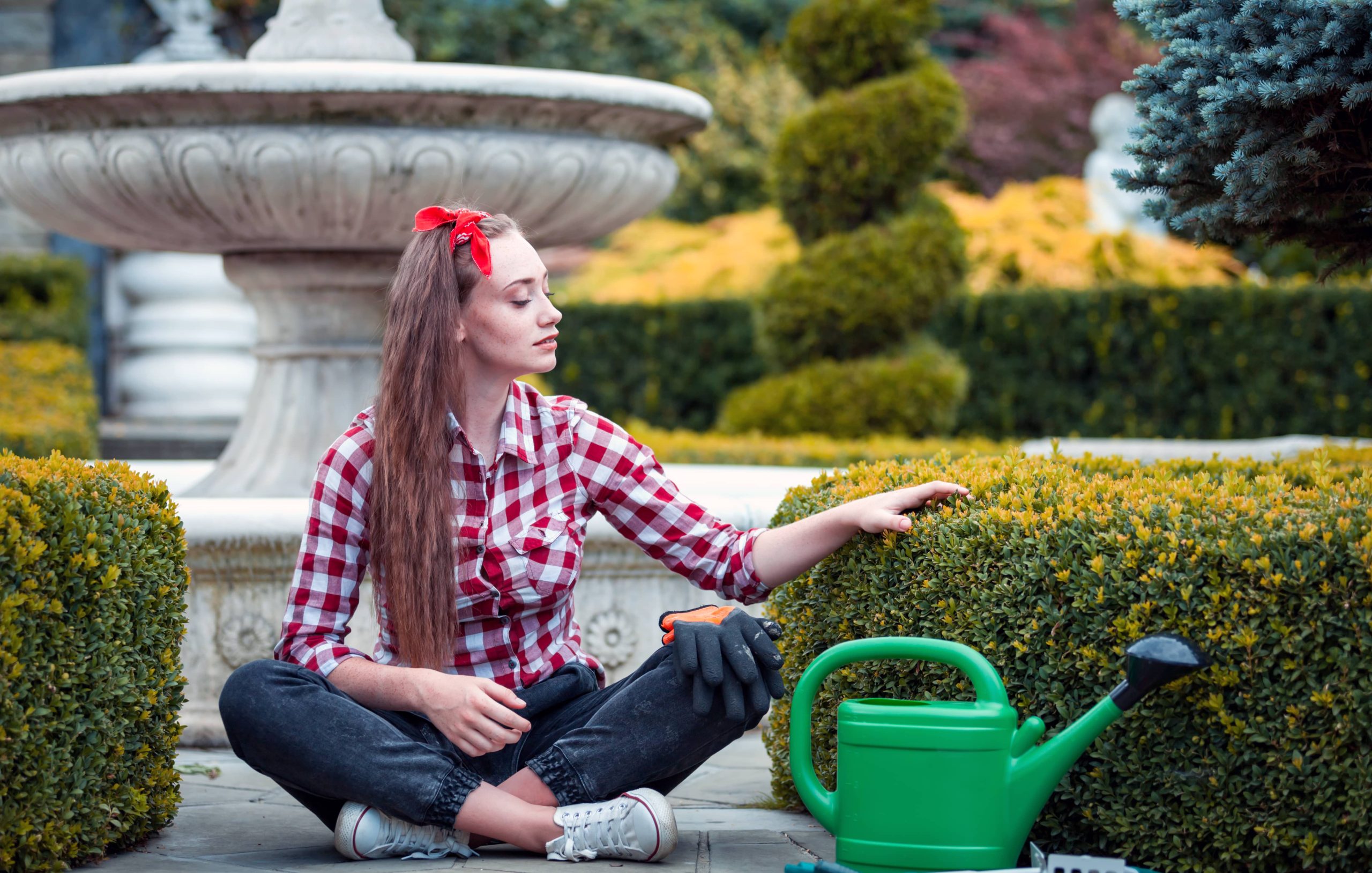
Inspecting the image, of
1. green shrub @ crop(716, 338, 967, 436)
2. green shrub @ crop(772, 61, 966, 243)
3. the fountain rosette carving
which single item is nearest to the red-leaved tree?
green shrub @ crop(772, 61, 966, 243)

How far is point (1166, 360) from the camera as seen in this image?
9.33 m

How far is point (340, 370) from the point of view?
4711mm

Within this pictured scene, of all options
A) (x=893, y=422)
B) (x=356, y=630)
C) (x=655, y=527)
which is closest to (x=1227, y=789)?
(x=655, y=527)

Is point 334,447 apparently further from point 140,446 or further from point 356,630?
point 140,446

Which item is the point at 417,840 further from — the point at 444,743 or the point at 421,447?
the point at 421,447

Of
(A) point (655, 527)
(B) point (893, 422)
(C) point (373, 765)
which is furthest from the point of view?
(B) point (893, 422)

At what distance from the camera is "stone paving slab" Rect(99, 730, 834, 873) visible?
254 cm

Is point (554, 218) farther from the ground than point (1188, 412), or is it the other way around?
point (554, 218)

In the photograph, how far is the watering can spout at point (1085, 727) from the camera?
7.01ft

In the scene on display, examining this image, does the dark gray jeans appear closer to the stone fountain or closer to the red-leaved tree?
the stone fountain

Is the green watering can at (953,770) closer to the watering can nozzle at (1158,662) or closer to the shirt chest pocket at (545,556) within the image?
the watering can nozzle at (1158,662)

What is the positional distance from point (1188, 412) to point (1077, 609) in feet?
24.5

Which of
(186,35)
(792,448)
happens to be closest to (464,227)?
(792,448)

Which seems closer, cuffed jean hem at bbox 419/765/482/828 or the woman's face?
cuffed jean hem at bbox 419/765/482/828
